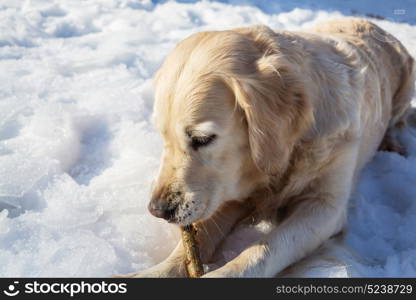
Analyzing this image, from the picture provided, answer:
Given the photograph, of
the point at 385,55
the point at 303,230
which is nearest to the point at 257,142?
the point at 303,230

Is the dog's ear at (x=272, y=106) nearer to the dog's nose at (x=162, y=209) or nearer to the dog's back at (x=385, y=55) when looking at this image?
the dog's nose at (x=162, y=209)

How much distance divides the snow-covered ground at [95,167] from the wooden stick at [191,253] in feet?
1.00

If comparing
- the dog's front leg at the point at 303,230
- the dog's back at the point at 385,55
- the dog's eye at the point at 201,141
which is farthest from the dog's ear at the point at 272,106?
the dog's back at the point at 385,55

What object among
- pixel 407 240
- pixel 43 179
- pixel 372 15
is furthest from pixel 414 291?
pixel 372 15

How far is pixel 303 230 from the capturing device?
2.60m

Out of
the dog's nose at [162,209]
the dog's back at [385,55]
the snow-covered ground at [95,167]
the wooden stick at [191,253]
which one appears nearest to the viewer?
the dog's nose at [162,209]

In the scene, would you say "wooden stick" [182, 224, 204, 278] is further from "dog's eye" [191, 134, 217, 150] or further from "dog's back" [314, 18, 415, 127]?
"dog's back" [314, 18, 415, 127]

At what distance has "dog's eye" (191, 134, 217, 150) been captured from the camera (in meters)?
2.34

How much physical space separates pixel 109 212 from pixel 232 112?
117 centimetres

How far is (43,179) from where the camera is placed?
326cm

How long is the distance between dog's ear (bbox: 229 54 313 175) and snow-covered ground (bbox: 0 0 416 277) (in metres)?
0.70

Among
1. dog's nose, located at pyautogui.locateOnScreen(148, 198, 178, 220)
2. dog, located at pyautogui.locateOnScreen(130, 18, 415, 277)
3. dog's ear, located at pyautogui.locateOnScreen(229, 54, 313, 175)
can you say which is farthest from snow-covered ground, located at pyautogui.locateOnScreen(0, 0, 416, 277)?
dog's ear, located at pyautogui.locateOnScreen(229, 54, 313, 175)

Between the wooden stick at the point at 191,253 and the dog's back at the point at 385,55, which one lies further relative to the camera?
the dog's back at the point at 385,55

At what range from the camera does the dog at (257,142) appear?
2365 millimetres
